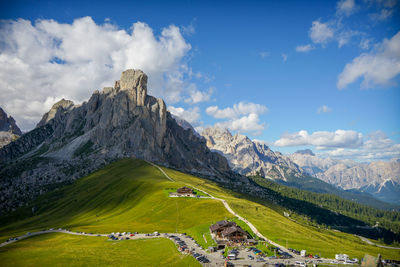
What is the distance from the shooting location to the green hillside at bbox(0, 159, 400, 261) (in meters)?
84.2

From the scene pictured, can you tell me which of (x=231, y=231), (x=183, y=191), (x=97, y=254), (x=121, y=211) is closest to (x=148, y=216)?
(x=183, y=191)

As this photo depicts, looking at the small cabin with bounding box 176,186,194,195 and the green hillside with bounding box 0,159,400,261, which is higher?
the small cabin with bounding box 176,186,194,195

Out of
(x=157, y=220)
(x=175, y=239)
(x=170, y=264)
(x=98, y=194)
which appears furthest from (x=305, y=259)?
(x=98, y=194)

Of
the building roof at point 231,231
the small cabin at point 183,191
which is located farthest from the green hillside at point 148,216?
the small cabin at point 183,191

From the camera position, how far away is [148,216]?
118 m

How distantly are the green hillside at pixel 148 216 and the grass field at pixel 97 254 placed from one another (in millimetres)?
4367

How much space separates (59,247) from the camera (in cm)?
8506

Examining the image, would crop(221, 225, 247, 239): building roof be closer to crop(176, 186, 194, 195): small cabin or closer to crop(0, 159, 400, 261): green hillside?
crop(0, 159, 400, 261): green hillside

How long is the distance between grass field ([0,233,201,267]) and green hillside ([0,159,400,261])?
14.3 feet

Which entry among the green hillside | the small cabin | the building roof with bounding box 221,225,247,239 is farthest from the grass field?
the small cabin

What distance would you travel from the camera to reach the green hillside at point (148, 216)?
8419 cm

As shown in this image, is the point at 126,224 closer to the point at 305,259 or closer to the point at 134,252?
the point at 134,252

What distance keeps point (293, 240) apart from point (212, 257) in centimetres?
2814

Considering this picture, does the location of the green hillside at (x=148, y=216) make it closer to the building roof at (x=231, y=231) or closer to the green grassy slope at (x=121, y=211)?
the green grassy slope at (x=121, y=211)
